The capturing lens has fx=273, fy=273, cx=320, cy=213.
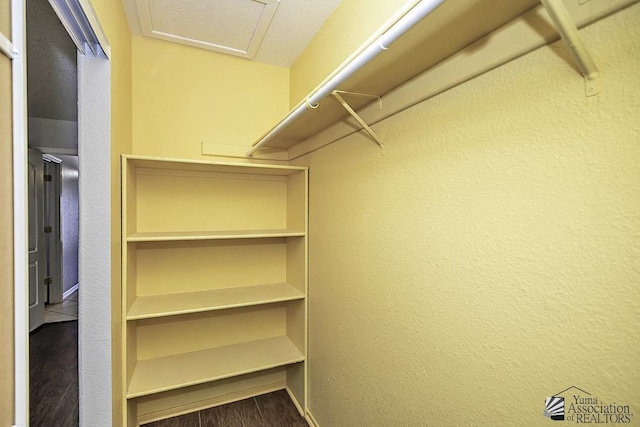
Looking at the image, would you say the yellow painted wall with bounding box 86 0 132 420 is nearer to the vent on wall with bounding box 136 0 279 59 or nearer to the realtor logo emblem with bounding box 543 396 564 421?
the vent on wall with bounding box 136 0 279 59

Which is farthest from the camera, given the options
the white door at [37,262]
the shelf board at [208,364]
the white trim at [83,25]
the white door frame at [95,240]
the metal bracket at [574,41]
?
the white door at [37,262]

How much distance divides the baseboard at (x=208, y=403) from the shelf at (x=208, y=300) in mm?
803

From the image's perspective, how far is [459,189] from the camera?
2.84 feet

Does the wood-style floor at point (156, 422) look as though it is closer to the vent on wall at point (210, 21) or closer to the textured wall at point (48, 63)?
the textured wall at point (48, 63)

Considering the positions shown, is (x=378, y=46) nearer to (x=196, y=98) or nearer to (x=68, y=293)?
(x=196, y=98)

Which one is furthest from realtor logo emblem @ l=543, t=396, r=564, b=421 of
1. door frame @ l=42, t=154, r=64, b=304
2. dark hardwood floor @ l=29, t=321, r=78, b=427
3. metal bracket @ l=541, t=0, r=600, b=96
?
door frame @ l=42, t=154, r=64, b=304

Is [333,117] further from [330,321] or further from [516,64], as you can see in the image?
[330,321]

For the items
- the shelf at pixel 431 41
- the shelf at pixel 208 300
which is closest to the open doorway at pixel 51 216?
the shelf at pixel 208 300

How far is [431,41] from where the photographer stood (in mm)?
809

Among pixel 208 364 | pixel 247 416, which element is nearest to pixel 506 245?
pixel 208 364

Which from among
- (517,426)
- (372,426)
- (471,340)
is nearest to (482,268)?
(471,340)

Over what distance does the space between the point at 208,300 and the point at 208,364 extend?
44 centimetres

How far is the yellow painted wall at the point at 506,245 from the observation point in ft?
1.80

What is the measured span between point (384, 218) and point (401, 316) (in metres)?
0.41
